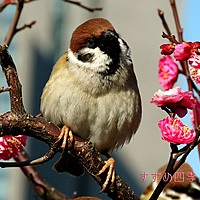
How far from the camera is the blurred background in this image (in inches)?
206

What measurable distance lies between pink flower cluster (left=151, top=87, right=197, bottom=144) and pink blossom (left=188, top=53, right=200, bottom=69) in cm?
5

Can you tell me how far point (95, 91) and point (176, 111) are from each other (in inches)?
17.2

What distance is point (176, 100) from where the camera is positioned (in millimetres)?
997

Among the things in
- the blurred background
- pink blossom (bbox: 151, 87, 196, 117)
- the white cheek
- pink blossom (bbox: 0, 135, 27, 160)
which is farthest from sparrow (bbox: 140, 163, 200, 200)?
the blurred background

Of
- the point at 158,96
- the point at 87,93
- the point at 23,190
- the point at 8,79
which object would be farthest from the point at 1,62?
the point at 23,190

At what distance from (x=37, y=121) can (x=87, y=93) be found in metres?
0.48

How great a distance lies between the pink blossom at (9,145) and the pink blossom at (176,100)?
28 cm

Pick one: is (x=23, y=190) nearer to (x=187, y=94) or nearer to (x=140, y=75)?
(x=140, y=75)

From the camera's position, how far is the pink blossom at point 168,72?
4.02ft

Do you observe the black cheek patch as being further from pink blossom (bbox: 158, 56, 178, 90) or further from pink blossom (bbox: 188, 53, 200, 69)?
pink blossom (bbox: 188, 53, 200, 69)

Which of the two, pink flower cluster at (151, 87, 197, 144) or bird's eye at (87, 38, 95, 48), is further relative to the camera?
bird's eye at (87, 38, 95, 48)

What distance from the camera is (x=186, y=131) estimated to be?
0.96 meters

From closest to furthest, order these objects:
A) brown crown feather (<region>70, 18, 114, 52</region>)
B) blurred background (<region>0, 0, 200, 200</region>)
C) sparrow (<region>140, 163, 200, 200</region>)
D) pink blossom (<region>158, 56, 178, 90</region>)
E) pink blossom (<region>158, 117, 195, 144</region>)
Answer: pink blossom (<region>158, 117, 195, 144</region>) → sparrow (<region>140, 163, 200, 200</region>) → pink blossom (<region>158, 56, 178, 90</region>) → brown crown feather (<region>70, 18, 114, 52</region>) → blurred background (<region>0, 0, 200, 200</region>)

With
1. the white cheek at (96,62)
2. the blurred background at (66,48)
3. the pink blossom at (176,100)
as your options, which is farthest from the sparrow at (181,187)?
the blurred background at (66,48)
